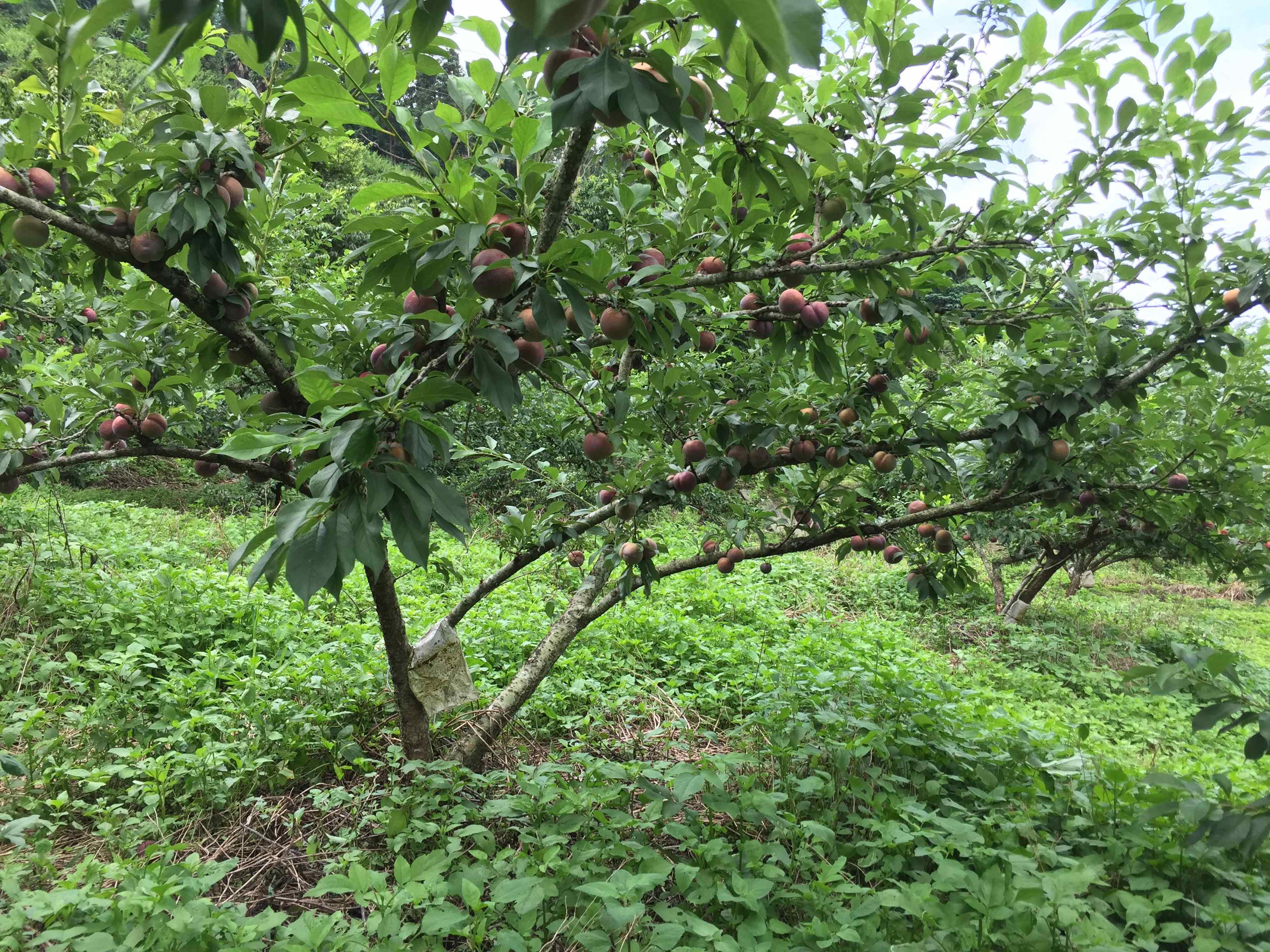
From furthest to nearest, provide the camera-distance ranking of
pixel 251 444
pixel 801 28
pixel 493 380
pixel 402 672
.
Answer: pixel 402 672 < pixel 493 380 < pixel 251 444 < pixel 801 28

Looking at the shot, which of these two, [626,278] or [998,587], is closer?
[626,278]

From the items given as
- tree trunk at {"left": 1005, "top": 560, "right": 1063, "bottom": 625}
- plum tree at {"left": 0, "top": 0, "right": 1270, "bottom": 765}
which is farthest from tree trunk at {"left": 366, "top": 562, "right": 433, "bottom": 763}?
tree trunk at {"left": 1005, "top": 560, "right": 1063, "bottom": 625}

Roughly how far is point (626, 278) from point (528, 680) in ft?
5.17

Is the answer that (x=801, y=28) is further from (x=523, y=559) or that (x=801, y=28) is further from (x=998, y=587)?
(x=998, y=587)

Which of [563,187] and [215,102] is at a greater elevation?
[215,102]

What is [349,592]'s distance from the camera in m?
4.37

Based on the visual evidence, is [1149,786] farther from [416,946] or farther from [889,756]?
[416,946]

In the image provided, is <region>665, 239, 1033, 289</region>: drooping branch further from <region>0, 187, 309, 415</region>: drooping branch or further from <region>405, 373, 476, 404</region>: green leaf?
<region>0, 187, 309, 415</region>: drooping branch

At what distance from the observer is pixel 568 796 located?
76.9 inches

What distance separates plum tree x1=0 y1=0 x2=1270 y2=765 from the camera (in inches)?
43.8

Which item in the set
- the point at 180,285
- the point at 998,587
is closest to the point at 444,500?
the point at 180,285

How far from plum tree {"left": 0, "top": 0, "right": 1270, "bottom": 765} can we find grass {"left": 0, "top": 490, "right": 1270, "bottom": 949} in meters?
0.49

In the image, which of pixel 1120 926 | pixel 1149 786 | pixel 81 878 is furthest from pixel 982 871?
pixel 81 878

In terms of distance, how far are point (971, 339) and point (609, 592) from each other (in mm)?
2381
